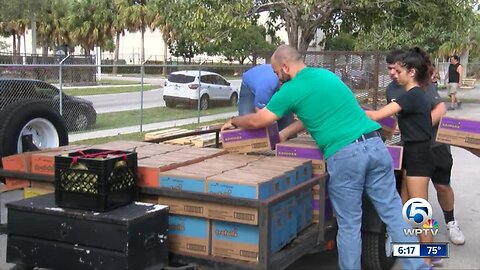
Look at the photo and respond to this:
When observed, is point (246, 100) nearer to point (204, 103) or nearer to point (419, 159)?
point (419, 159)

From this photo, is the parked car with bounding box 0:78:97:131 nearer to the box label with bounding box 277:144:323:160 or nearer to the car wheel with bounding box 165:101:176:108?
the car wheel with bounding box 165:101:176:108

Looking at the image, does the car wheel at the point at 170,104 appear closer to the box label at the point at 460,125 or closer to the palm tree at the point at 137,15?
the box label at the point at 460,125

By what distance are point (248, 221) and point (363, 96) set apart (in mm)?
13860

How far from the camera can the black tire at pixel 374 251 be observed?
474cm

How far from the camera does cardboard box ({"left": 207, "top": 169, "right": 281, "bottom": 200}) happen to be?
3.45 meters

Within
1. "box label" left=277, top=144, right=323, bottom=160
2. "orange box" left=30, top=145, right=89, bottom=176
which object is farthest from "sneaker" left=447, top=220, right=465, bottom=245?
"orange box" left=30, top=145, right=89, bottom=176

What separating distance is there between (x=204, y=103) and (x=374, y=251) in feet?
51.7

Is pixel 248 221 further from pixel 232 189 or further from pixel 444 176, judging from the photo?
pixel 444 176

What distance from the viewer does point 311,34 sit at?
16391mm

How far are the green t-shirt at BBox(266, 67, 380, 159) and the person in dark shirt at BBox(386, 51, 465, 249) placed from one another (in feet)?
3.55

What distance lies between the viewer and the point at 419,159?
4891mm

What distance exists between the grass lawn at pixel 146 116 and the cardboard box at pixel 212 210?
11.5m

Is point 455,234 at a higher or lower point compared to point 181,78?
lower

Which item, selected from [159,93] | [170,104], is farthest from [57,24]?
[170,104]
